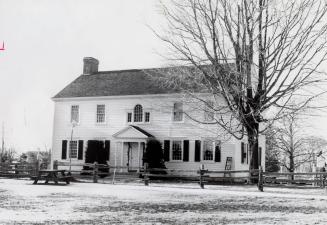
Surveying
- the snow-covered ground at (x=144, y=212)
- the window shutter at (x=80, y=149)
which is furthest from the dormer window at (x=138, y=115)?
the snow-covered ground at (x=144, y=212)

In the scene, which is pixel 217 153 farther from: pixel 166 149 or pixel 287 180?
pixel 287 180

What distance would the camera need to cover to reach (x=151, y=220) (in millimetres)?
Result: 9656

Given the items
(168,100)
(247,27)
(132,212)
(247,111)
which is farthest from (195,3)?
(132,212)

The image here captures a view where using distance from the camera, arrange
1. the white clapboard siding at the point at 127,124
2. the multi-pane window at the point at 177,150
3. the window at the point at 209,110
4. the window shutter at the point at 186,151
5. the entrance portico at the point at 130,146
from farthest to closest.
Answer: the entrance portico at the point at 130,146 → the multi-pane window at the point at 177,150 → the window shutter at the point at 186,151 → the white clapboard siding at the point at 127,124 → the window at the point at 209,110

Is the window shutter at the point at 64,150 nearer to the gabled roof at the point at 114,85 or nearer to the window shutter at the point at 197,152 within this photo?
the gabled roof at the point at 114,85

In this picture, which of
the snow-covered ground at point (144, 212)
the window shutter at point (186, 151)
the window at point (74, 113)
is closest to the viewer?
the snow-covered ground at point (144, 212)

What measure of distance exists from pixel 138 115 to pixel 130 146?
86.9 inches

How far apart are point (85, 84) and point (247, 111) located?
1588cm

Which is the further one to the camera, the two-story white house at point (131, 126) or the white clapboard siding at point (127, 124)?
the two-story white house at point (131, 126)

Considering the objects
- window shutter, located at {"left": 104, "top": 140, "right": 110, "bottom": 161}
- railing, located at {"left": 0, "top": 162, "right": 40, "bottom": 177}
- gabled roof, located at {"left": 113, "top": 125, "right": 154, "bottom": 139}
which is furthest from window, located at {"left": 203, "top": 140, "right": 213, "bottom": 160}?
railing, located at {"left": 0, "top": 162, "right": 40, "bottom": 177}

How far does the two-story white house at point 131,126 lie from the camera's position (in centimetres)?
2900

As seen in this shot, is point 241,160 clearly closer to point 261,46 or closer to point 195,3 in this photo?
point 261,46

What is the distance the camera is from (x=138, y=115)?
103 feet

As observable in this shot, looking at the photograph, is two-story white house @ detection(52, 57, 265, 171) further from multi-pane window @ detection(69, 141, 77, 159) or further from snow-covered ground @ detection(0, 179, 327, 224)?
snow-covered ground @ detection(0, 179, 327, 224)
